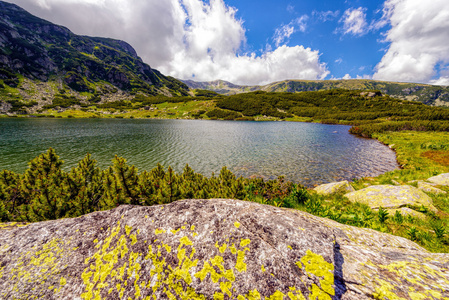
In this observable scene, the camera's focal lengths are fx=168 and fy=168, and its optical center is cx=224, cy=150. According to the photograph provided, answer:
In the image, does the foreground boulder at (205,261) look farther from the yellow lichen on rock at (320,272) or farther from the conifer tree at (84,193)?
the conifer tree at (84,193)

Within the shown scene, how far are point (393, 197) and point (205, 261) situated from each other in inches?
551

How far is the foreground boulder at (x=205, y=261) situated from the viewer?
2598mm

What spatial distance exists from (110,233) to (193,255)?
2.02 metres

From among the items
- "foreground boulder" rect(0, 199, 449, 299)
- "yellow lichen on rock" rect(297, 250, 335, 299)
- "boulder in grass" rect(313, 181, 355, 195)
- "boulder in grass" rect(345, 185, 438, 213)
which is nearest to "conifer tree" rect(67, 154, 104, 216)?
"foreground boulder" rect(0, 199, 449, 299)

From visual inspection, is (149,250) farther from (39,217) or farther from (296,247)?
(39,217)

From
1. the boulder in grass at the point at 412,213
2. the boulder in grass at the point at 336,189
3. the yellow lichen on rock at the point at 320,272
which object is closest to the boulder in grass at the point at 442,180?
the boulder in grass at the point at 336,189

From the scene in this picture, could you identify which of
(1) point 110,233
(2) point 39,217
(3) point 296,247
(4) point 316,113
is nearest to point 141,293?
(1) point 110,233

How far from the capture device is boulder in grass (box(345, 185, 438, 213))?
10.2 metres

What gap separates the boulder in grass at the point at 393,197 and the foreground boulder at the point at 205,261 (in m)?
9.73

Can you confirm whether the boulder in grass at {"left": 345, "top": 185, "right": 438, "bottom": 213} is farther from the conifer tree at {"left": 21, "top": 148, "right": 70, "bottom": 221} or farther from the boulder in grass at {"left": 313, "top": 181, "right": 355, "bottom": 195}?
the conifer tree at {"left": 21, "top": 148, "right": 70, "bottom": 221}

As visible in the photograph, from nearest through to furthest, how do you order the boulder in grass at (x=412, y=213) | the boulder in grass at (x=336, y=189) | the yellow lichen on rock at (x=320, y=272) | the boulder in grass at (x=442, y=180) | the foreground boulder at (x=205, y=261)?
the yellow lichen on rock at (x=320, y=272)
the foreground boulder at (x=205, y=261)
the boulder in grass at (x=412, y=213)
the boulder in grass at (x=442, y=180)
the boulder in grass at (x=336, y=189)

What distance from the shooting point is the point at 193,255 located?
3.09 meters

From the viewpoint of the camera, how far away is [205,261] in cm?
298

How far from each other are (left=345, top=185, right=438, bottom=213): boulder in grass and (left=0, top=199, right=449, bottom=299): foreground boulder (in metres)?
9.73
